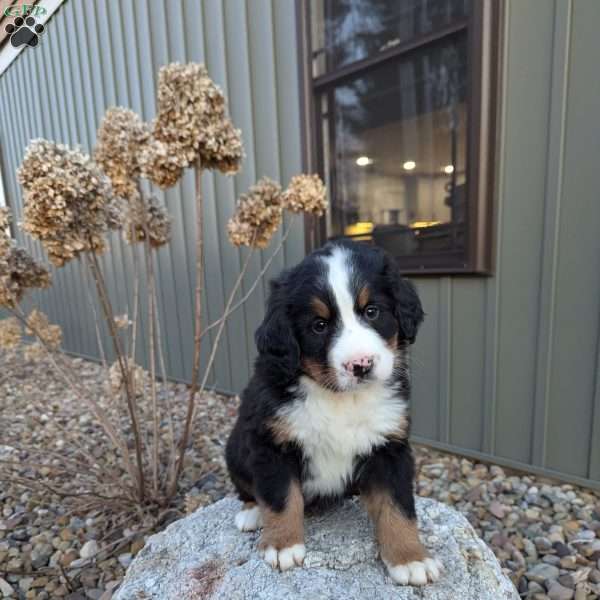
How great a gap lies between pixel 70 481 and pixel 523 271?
3.42 meters

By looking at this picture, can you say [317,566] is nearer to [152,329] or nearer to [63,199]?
[152,329]

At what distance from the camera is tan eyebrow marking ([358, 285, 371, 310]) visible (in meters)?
1.40

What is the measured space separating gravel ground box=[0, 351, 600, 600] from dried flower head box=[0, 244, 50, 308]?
0.99m

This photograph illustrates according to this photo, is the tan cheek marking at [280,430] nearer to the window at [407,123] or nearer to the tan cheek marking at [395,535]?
the tan cheek marking at [395,535]

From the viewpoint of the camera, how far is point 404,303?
1.52 m

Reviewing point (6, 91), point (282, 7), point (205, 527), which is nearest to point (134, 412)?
point (205, 527)

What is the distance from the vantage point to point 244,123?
3.95m

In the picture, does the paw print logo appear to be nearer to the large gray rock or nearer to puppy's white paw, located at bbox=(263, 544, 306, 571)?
the large gray rock

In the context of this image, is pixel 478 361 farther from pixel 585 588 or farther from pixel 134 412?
pixel 134 412

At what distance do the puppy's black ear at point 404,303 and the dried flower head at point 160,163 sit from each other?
1.03 m

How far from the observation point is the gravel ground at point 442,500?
207cm

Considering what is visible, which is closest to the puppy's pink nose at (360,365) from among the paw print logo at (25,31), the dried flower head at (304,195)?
the dried flower head at (304,195)

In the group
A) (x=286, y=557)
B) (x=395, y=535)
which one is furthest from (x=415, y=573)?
(x=286, y=557)

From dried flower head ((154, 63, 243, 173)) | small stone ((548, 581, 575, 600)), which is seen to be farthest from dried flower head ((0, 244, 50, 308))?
small stone ((548, 581, 575, 600))
